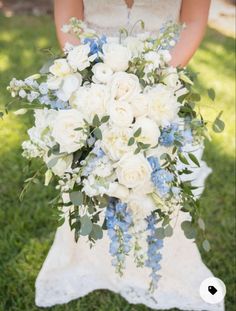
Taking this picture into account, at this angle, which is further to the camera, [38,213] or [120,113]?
[38,213]

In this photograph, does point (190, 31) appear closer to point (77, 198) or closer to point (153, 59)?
point (153, 59)

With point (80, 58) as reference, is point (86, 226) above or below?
below

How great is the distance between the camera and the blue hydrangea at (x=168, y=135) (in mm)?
1670

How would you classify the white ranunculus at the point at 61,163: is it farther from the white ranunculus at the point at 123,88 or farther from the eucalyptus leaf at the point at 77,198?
the white ranunculus at the point at 123,88

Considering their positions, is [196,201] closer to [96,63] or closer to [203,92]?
[96,63]

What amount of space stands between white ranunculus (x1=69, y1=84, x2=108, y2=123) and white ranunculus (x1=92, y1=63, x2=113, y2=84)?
3 centimetres

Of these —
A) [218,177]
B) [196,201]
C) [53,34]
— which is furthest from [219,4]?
[196,201]

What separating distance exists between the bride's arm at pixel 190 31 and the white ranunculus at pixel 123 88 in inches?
22.1

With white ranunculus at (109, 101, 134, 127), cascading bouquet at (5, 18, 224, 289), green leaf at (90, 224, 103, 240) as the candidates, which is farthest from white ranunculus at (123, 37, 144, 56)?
green leaf at (90, 224, 103, 240)

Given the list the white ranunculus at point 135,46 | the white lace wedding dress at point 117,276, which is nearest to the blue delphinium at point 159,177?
the white ranunculus at point 135,46

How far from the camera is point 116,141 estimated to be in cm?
163

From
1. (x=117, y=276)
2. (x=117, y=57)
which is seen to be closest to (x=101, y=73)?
(x=117, y=57)

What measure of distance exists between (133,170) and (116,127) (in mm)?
132

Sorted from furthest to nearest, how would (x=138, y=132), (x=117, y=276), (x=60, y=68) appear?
(x=117, y=276) → (x=60, y=68) → (x=138, y=132)
